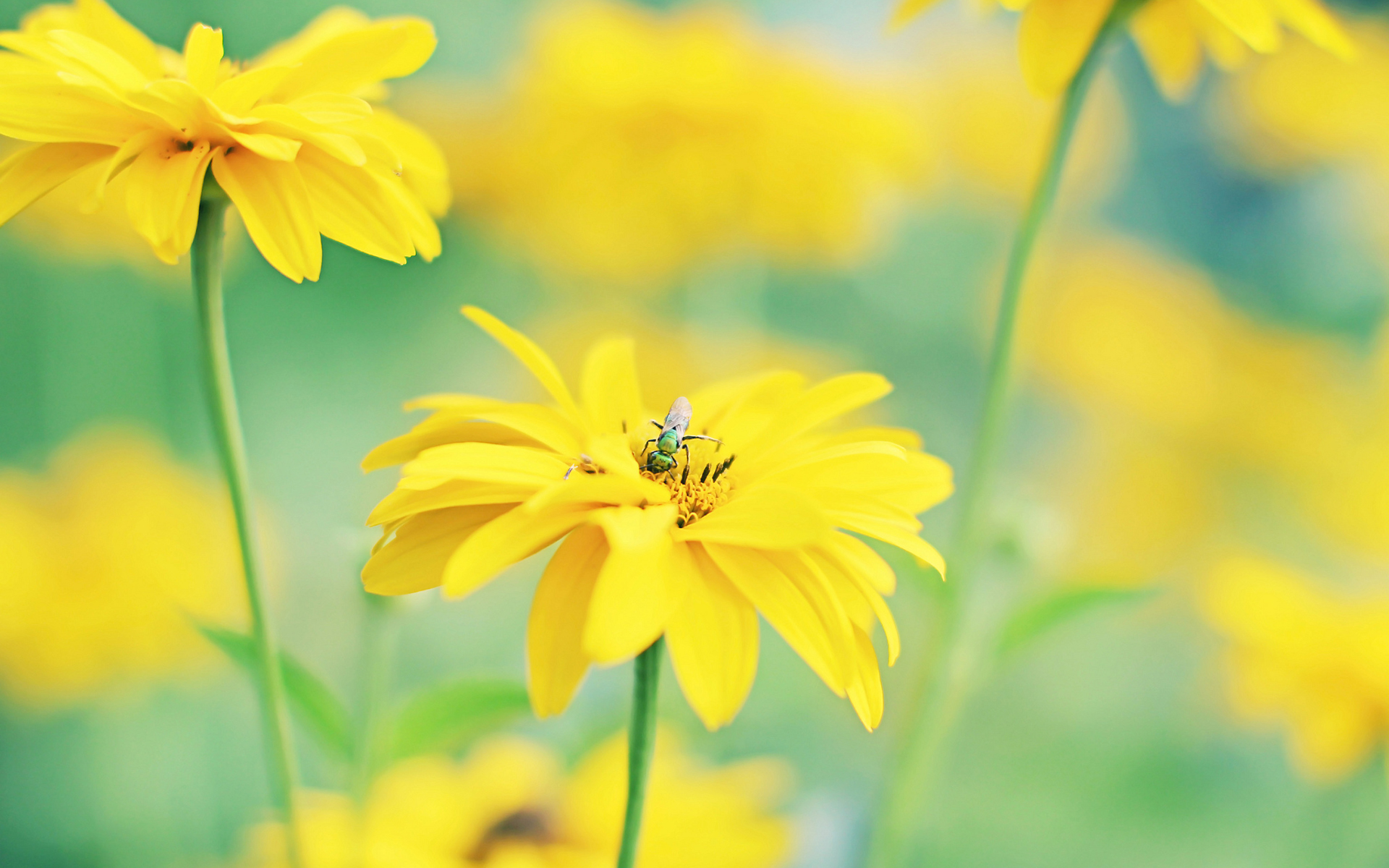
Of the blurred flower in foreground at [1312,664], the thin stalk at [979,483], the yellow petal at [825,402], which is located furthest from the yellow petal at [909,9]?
the blurred flower in foreground at [1312,664]

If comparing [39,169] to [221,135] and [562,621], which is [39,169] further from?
[562,621]

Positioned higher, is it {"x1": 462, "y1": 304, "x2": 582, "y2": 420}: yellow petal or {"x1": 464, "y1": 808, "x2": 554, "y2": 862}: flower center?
{"x1": 462, "y1": 304, "x2": 582, "y2": 420}: yellow petal

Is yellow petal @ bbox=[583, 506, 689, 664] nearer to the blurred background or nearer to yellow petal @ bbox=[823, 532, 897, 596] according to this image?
yellow petal @ bbox=[823, 532, 897, 596]

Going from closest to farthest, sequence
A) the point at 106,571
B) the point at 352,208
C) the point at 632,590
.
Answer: the point at 632,590 → the point at 352,208 → the point at 106,571

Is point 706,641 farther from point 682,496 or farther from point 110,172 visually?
point 110,172

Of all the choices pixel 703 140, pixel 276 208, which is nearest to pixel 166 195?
pixel 276 208

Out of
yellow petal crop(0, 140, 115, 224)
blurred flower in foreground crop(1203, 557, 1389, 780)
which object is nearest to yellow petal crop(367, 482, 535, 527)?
yellow petal crop(0, 140, 115, 224)
